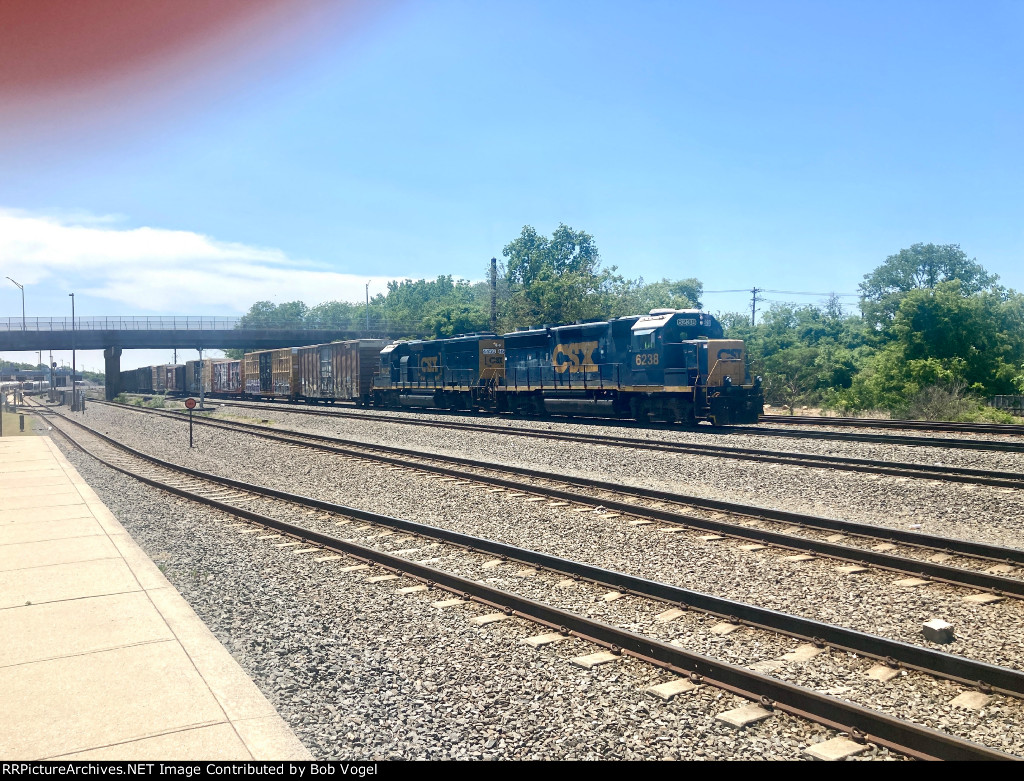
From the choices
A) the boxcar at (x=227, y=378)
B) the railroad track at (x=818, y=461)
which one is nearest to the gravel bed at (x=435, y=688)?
the railroad track at (x=818, y=461)

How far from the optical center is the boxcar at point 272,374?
44.8 meters

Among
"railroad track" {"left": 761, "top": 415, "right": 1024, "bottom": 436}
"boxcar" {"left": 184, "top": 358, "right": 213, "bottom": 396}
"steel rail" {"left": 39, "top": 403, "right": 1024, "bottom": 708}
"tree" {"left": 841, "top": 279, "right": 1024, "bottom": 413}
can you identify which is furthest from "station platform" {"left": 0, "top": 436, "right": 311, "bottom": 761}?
"boxcar" {"left": 184, "top": 358, "right": 213, "bottom": 396}

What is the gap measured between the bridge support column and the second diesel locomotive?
36.8 meters

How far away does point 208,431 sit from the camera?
2634cm

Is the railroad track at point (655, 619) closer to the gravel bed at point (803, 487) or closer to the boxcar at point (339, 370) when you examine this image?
the gravel bed at point (803, 487)

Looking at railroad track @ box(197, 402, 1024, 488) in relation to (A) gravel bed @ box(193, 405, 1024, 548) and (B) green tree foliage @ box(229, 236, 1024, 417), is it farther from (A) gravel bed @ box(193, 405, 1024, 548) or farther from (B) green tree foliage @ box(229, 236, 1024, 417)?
(B) green tree foliage @ box(229, 236, 1024, 417)

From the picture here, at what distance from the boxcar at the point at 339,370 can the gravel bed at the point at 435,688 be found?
97.0ft

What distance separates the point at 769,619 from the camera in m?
5.73

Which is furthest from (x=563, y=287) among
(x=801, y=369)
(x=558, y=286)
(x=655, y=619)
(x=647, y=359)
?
(x=655, y=619)

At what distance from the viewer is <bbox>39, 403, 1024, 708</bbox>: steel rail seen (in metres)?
4.61

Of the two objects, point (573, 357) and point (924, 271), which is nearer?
point (573, 357)

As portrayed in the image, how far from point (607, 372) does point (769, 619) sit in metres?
18.1

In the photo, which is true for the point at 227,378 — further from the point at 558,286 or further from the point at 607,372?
the point at 607,372
